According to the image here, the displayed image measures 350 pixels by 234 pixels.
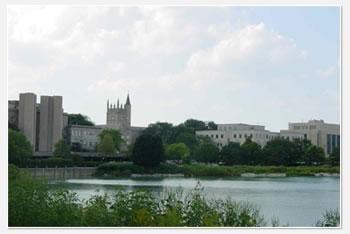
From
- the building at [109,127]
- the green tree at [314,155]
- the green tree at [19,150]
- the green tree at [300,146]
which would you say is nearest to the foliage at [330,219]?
the green tree at [314,155]

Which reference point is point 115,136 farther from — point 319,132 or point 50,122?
point 319,132

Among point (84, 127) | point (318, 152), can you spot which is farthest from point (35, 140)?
point (318, 152)

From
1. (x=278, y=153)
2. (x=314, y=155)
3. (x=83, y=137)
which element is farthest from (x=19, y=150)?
(x=314, y=155)

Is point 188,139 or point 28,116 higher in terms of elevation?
point 28,116

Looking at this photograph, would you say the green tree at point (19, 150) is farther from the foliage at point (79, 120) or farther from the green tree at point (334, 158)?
the green tree at point (334, 158)

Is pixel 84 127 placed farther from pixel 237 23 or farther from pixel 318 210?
pixel 318 210

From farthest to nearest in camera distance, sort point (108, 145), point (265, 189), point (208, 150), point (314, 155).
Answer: point (265, 189) < point (108, 145) < point (208, 150) < point (314, 155)

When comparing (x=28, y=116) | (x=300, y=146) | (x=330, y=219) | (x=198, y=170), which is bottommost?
(x=330, y=219)
